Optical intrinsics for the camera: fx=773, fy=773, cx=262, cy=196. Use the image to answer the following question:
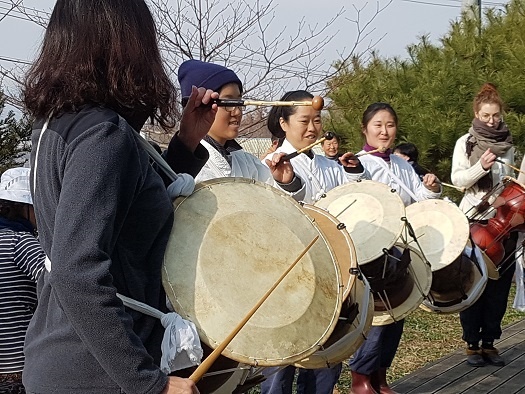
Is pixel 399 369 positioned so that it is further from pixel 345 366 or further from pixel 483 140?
pixel 483 140

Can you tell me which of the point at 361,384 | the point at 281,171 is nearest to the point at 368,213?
the point at 281,171

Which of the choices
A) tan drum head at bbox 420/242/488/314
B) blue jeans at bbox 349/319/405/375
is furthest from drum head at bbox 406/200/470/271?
blue jeans at bbox 349/319/405/375

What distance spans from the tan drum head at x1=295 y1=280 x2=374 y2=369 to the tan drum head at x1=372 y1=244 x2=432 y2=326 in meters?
0.91

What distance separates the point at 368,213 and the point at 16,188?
1.58m

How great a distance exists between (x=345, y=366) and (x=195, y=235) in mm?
3608

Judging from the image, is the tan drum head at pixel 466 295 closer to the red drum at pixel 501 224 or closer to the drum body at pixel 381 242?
the drum body at pixel 381 242

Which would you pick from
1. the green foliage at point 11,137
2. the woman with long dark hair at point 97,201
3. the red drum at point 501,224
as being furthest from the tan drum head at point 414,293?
the green foliage at point 11,137

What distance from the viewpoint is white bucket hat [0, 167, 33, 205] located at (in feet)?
10.0

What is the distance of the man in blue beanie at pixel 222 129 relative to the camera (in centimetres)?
297

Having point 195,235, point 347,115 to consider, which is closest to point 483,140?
point 347,115

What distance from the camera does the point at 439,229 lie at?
4176 millimetres

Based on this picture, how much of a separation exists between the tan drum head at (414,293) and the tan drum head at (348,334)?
915 millimetres

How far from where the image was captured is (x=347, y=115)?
8.12 metres

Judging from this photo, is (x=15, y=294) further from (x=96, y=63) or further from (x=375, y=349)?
(x=375, y=349)
